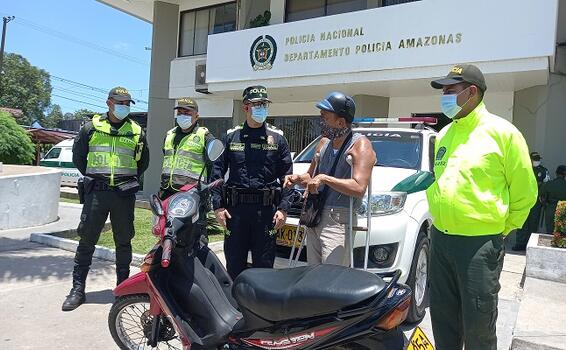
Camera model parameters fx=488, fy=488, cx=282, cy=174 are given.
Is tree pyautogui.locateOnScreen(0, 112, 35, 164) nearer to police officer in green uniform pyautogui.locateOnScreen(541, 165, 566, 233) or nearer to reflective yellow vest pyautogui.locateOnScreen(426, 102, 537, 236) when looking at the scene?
police officer in green uniform pyautogui.locateOnScreen(541, 165, 566, 233)

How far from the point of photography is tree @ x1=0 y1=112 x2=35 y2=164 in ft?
41.4

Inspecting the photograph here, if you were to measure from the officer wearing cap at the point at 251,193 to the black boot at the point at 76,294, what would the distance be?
1810mm

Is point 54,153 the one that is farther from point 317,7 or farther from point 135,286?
point 135,286


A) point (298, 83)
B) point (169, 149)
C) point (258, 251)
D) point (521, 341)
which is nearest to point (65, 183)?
point (298, 83)

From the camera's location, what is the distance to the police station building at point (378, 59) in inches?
334

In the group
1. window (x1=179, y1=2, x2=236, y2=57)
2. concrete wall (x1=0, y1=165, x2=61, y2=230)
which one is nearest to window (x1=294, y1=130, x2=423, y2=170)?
concrete wall (x1=0, y1=165, x2=61, y2=230)

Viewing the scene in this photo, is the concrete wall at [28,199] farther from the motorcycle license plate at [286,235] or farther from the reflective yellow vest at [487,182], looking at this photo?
the reflective yellow vest at [487,182]

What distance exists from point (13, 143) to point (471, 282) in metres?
13.2

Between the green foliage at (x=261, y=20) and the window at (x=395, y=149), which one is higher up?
the green foliage at (x=261, y=20)

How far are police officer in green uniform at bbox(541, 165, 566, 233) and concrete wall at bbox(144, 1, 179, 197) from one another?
38.6 ft

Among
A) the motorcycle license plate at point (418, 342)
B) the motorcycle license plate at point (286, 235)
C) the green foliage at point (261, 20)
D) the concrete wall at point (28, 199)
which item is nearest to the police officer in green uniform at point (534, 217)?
the motorcycle license plate at point (286, 235)

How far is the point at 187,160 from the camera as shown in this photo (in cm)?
466

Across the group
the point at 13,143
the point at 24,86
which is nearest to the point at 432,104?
the point at 13,143

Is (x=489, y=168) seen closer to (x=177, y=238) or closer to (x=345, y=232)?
(x=345, y=232)
